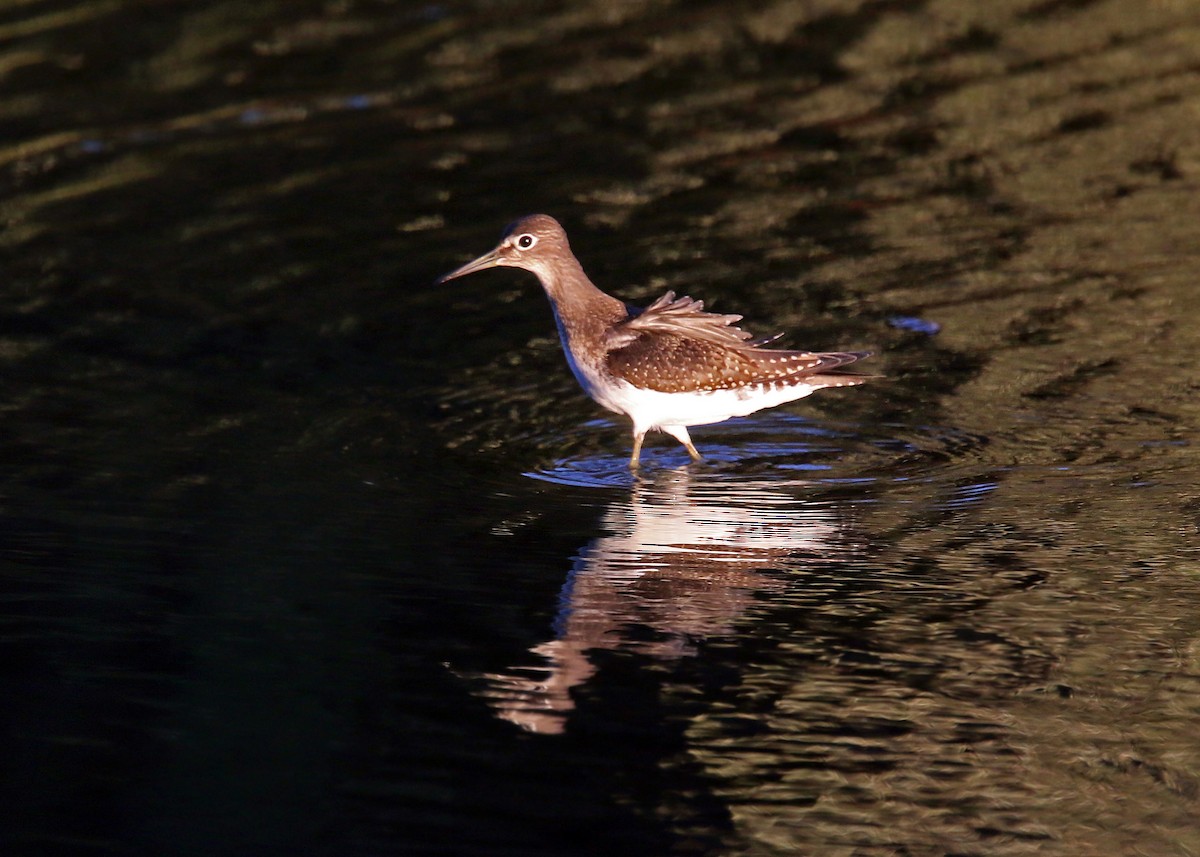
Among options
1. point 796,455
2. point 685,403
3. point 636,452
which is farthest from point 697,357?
point 796,455

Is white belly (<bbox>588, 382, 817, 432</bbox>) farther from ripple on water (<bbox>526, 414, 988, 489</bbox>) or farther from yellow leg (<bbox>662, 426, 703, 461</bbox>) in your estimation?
ripple on water (<bbox>526, 414, 988, 489</bbox>)

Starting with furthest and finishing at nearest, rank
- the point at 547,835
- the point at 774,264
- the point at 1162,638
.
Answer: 1. the point at 774,264
2. the point at 1162,638
3. the point at 547,835

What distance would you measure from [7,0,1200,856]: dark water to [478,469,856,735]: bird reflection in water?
0.03 metres

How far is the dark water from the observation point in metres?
6.41

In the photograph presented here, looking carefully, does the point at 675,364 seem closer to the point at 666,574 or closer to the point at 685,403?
the point at 685,403

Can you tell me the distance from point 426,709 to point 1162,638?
3178 millimetres

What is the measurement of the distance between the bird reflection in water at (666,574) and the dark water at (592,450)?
0.10 ft

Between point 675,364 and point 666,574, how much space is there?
2293 mm

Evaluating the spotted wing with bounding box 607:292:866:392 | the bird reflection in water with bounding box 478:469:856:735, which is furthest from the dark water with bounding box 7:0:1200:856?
the spotted wing with bounding box 607:292:866:392

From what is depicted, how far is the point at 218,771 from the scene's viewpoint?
253 inches

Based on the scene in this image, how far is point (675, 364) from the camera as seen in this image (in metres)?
10.4

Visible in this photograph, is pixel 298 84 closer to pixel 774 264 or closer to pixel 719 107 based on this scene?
pixel 719 107

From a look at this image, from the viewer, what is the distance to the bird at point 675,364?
33.8 ft

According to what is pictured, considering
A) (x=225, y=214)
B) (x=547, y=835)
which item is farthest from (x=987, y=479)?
(x=225, y=214)
